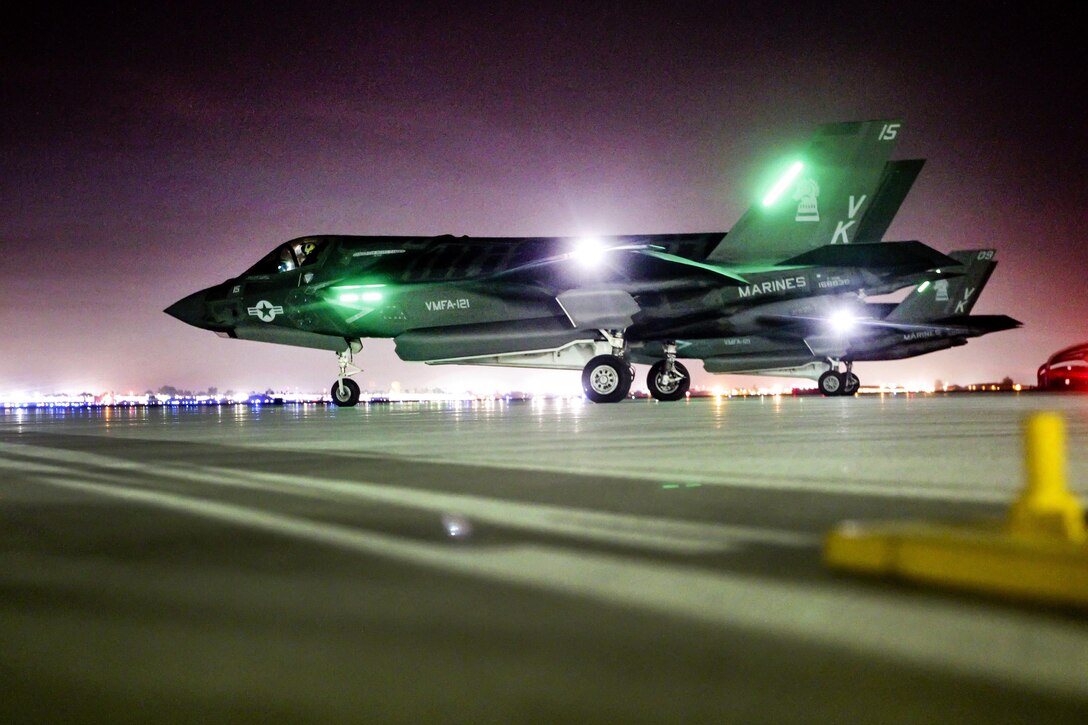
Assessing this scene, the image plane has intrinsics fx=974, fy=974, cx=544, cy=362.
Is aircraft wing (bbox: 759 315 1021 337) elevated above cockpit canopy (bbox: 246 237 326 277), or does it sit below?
below

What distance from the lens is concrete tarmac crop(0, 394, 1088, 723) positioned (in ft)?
5.78

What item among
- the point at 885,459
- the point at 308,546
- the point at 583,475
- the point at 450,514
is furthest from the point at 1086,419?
the point at 308,546

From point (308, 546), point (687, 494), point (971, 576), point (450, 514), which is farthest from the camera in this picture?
point (687, 494)

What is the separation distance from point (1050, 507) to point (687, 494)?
2.22 metres

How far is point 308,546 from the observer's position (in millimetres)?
3324

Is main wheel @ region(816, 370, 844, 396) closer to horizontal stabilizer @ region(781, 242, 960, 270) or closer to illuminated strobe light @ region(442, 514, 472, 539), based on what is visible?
horizontal stabilizer @ region(781, 242, 960, 270)

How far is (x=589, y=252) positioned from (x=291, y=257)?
258 inches

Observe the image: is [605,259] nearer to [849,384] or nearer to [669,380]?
[669,380]

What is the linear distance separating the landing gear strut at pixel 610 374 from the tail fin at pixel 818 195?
2.59 metres

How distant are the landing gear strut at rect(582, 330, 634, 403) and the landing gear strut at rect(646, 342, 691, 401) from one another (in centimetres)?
243

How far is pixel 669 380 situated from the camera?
19.5m

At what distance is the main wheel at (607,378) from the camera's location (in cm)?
1681

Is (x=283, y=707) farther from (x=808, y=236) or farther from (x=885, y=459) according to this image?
(x=808, y=236)

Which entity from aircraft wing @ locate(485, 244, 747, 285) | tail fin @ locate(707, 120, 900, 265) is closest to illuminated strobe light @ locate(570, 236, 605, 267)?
aircraft wing @ locate(485, 244, 747, 285)
